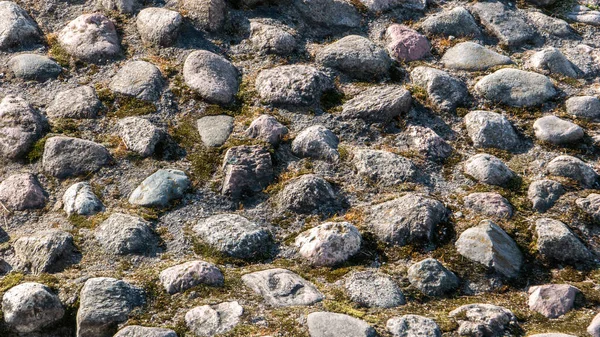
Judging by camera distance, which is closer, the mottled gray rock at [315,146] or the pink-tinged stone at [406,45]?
the mottled gray rock at [315,146]

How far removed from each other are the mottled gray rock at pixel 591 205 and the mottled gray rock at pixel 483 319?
54.3 inches

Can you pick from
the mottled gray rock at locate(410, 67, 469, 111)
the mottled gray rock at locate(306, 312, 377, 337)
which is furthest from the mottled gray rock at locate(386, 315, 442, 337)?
the mottled gray rock at locate(410, 67, 469, 111)

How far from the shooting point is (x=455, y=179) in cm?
608

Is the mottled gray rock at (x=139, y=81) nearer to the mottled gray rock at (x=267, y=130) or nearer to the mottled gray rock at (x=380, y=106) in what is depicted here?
the mottled gray rock at (x=267, y=130)

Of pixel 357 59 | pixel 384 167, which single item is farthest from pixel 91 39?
pixel 384 167

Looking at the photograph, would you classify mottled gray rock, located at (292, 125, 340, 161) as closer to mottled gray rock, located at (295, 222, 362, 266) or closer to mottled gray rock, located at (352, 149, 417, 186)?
mottled gray rock, located at (352, 149, 417, 186)

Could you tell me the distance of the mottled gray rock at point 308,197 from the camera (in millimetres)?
5832

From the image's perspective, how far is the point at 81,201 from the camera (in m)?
5.85

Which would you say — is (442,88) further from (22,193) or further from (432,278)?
(22,193)

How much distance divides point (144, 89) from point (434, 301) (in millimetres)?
3413

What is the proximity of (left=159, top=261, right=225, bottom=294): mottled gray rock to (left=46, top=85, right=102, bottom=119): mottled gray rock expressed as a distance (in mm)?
2202

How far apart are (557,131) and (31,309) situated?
444 centimetres

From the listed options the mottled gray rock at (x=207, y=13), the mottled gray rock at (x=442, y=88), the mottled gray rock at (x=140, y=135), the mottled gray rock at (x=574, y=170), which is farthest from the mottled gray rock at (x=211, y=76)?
the mottled gray rock at (x=574, y=170)

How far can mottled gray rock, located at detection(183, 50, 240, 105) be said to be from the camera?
6.79 metres
